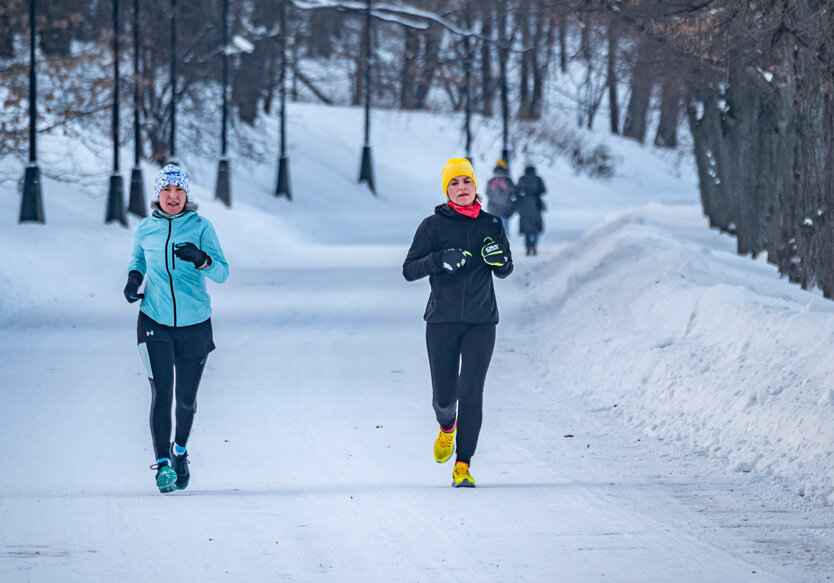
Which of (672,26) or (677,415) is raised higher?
(672,26)

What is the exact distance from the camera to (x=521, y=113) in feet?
214

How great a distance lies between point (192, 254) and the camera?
22.2ft

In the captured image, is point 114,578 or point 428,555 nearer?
point 114,578

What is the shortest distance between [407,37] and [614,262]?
135 feet

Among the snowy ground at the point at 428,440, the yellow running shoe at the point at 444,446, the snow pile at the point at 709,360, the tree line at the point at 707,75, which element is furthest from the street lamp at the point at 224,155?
the yellow running shoe at the point at 444,446

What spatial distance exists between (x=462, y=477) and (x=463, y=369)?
1.99 ft

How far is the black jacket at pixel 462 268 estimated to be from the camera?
701cm

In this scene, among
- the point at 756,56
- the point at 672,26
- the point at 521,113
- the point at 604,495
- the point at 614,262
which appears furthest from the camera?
the point at 521,113

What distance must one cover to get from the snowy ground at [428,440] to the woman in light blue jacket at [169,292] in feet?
1.60

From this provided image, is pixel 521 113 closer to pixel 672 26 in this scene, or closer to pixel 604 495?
pixel 672 26

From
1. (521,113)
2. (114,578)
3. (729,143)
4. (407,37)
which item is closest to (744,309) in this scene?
(114,578)

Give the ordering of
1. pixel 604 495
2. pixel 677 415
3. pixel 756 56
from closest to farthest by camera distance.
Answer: pixel 604 495 → pixel 677 415 → pixel 756 56

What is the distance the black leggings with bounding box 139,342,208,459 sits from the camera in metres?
6.94

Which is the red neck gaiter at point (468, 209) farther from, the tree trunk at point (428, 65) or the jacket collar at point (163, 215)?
the tree trunk at point (428, 65)
